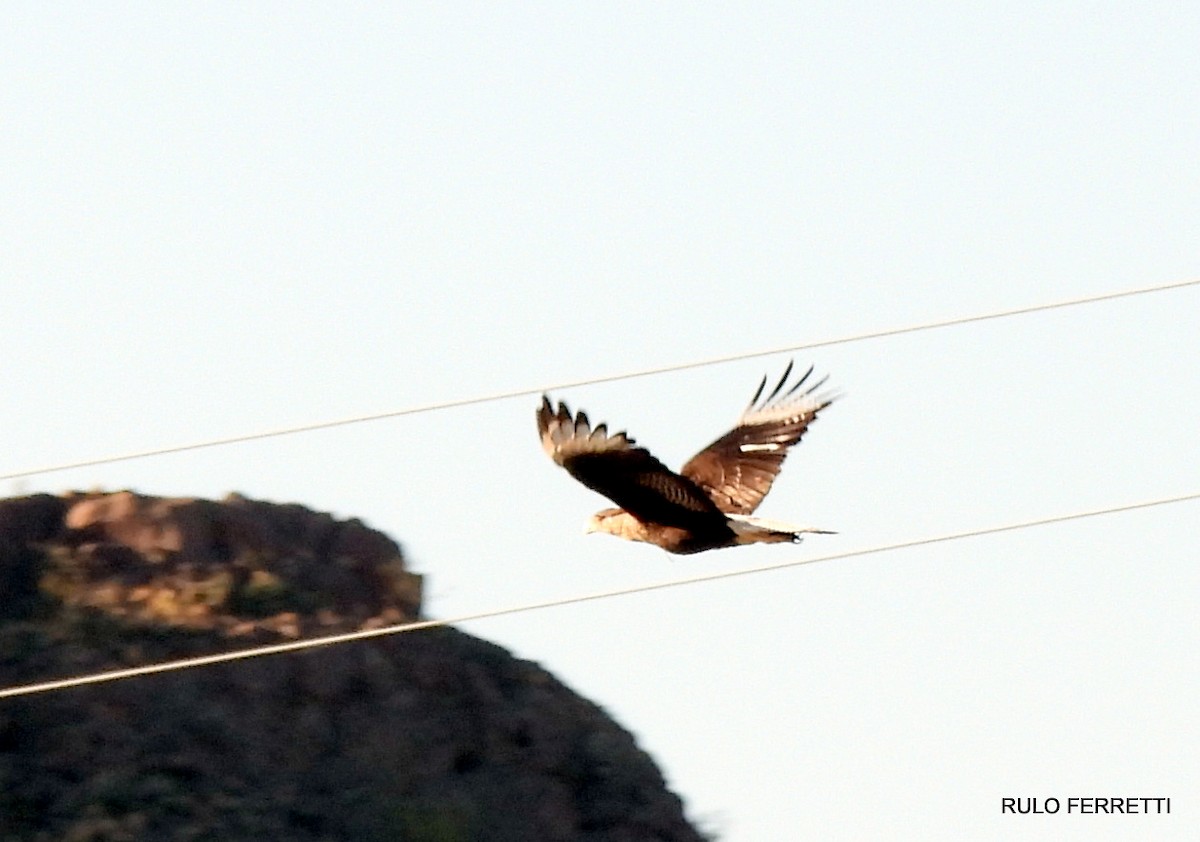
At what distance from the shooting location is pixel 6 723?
3155cm

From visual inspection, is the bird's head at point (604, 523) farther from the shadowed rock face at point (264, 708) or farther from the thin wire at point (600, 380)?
the shadowed rock face at point (264, 708)

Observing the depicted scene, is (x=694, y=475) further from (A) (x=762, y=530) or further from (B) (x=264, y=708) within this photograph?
(B) (x=264, y=708)

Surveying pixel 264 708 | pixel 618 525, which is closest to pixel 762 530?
pixel 618 525

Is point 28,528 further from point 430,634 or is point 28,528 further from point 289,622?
point 430,634

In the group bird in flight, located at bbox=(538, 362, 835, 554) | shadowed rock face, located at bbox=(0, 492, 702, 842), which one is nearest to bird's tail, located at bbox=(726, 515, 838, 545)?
bird in flight, located at bbox=(538, 362, 835, 554)

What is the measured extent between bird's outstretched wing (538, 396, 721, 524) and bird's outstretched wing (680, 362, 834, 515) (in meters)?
0.36

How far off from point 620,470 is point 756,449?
1.92 m

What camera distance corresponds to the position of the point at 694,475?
50.4 ft

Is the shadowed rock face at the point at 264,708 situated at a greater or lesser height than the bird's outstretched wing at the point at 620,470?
greater

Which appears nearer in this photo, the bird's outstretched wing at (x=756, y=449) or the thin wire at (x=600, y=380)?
the thin wire at (x=600, y=380)

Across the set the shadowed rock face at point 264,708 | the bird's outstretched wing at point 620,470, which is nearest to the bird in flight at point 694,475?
the bird's outstretched wing at point 620,470

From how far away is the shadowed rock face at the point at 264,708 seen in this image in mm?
30172

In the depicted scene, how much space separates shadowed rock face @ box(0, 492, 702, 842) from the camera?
30.2 meters

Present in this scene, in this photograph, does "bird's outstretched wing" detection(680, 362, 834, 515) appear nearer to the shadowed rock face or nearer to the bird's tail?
the bird's tail
